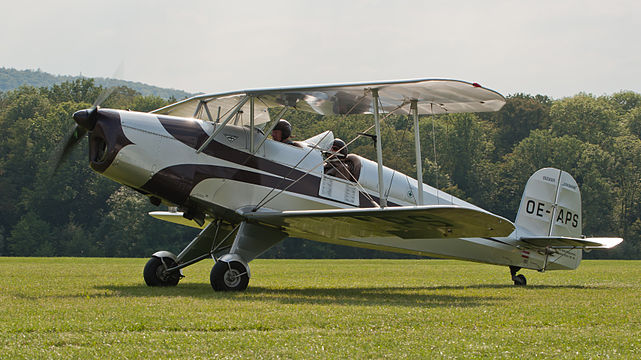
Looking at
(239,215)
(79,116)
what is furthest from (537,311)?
(79,116)

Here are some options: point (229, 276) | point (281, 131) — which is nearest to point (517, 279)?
point (281, 131)

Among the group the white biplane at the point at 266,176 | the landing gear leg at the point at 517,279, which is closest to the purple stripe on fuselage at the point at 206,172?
the white biplane at the point at 266,176

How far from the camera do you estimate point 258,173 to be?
1106 centimetres

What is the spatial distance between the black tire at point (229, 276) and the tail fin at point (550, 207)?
21.3ft

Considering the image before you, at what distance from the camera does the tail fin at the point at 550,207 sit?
47.9ft

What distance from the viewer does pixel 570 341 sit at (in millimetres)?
6082

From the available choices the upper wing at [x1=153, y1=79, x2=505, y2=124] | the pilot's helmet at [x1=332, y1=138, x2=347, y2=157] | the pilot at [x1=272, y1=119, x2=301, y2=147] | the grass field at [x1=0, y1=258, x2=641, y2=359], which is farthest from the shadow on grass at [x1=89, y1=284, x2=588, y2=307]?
the upper wing at [x1=153, y1=79, x2=505, y2=124]

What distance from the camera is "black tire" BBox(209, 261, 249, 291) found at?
10.1 m

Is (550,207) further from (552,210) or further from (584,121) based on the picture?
(584,121)

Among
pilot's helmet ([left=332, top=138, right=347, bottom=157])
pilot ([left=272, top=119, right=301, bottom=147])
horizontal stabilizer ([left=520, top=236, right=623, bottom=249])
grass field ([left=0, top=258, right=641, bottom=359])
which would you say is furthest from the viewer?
horizontal stabilizer ([left=520, top=236, right=623, bottom=249])

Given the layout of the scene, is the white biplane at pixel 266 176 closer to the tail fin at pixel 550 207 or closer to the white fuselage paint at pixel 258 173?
the white fuselage paint at pixel 258 173

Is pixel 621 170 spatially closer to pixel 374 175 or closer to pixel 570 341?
pixel 374 175

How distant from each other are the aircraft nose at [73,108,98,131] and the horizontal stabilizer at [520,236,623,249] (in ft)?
26.9

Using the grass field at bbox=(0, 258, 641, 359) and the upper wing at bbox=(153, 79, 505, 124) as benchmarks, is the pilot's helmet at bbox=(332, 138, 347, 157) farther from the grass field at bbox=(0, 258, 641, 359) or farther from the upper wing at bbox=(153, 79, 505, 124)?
the grass field at bbox=(0, 258, 641, 359)
